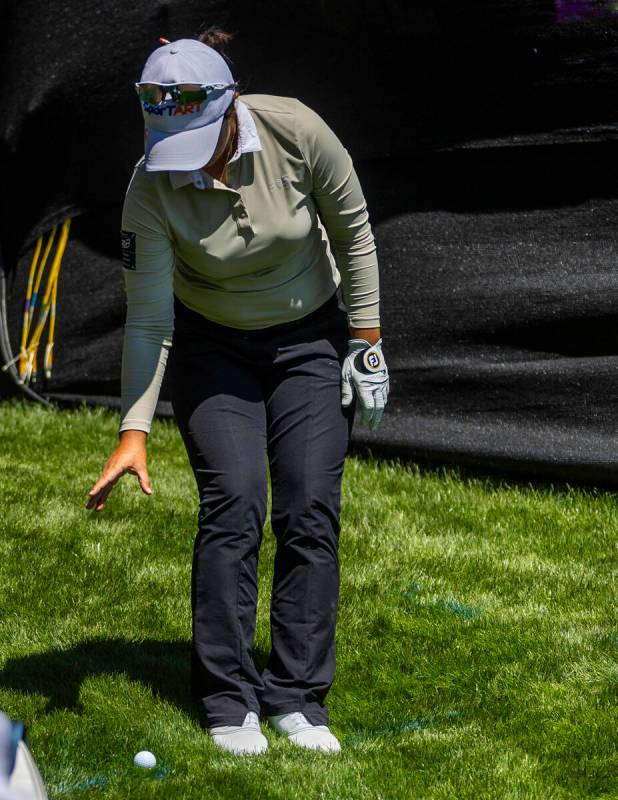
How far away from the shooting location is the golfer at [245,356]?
3434mm

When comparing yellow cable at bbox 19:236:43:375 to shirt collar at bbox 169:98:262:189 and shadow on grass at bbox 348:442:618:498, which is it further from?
shirt collar at bbox 169:98:262:189

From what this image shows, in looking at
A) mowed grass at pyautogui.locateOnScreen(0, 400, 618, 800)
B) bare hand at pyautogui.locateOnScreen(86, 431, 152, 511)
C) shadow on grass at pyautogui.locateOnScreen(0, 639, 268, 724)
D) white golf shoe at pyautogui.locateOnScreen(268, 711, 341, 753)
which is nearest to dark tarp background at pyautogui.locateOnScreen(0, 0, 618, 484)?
mowed grass at pyautogui.locateOnScreen(0, 400, 618, 800)

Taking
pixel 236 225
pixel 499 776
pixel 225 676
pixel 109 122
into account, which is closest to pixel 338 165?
pixel 236 225

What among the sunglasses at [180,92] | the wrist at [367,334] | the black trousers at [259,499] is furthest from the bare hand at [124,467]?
the sunglasses at [180,92]

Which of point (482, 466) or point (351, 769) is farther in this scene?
point (482, 466)

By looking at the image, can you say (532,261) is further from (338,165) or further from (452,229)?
(338,165)

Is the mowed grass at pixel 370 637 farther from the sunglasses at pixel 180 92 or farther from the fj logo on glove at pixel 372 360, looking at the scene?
the sunglasses at pixel 180 92

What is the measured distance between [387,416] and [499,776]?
3.28 metres

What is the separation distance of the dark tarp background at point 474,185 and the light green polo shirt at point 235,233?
2658 mm

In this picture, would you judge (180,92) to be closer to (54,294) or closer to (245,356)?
(245,356)

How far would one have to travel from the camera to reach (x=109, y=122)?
7.04 metres

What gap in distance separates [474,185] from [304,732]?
136 inches

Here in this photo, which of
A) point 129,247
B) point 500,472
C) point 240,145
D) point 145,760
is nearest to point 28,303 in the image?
point 500,472

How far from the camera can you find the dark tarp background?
599 centimetres
